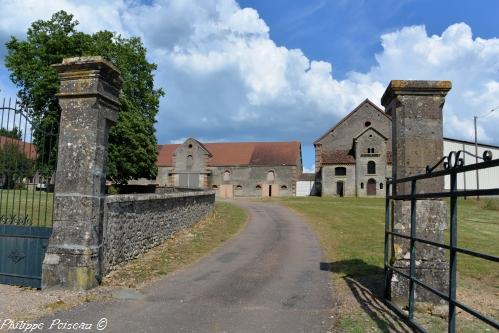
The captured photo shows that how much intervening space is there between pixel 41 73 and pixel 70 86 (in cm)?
2208

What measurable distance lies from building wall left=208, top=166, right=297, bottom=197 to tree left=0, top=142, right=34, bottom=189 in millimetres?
45605

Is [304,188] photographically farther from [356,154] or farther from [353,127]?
[353,127]

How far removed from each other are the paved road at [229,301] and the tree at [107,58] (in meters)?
19.6

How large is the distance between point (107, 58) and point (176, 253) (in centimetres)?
1837

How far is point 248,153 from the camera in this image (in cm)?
5656

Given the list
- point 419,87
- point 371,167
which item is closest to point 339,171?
point 371,167

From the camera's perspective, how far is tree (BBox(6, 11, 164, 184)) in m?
27.5

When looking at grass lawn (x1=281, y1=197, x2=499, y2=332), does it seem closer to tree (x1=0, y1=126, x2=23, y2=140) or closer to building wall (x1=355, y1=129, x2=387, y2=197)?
tree (x1=0, y1=126, x2=23, y2=140)

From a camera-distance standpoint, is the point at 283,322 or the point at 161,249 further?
the point at 161,249

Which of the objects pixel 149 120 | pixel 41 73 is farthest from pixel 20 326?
pixel 149 120

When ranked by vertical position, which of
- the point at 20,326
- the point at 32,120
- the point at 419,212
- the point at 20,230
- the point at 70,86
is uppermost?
the point at 70,86

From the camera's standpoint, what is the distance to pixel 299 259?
11406mm

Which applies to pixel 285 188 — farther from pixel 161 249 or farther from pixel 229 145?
pixel 161 249

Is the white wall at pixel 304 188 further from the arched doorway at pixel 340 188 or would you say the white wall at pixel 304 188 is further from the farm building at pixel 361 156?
the arched doorway at pixel 340 188
